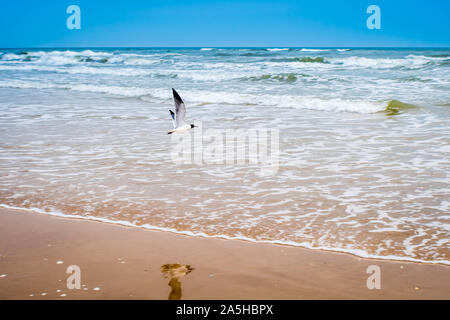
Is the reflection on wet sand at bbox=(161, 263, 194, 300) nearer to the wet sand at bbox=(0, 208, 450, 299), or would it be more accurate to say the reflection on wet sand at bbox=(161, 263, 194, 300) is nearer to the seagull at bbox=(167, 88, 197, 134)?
the wet sand at bbox=(0, 208, 450, 299)

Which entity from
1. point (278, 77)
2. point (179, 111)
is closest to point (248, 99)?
point (278, 77)

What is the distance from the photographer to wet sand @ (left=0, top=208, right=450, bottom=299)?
273cm

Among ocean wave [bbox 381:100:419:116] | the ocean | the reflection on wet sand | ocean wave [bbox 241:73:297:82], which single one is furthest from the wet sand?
ocean wave [bbox 241:73:297:82]

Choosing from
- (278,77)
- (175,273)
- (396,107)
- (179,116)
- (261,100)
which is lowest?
(175,273)

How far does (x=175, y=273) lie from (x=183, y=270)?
7 centimetres

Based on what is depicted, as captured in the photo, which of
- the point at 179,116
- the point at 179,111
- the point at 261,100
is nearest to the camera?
the point at 179,111

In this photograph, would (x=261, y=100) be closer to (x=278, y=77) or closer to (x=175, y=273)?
(x=278, y=77)

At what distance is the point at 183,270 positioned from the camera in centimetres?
304

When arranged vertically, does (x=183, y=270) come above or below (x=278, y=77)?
below

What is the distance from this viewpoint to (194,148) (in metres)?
6.96

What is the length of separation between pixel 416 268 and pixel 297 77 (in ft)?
52.1

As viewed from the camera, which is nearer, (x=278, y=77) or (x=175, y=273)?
(x=175, y=273)

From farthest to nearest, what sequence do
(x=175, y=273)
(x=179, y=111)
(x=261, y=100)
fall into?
(x=261, y=100)
(x=179, y=111)
(x=175, y=273)

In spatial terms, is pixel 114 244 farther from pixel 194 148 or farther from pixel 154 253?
pixel 194 148
